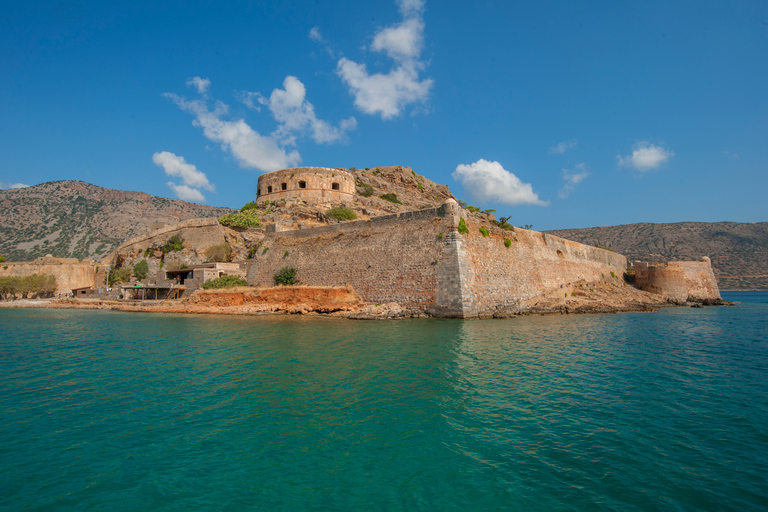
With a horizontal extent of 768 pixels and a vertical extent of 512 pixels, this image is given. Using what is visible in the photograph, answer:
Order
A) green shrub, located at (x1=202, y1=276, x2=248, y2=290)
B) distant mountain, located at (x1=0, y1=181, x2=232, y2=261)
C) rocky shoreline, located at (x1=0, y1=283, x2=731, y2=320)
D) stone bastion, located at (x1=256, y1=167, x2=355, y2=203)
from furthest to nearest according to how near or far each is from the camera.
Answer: distant mountain, located at (x1=0, y1=181, x2=232, y2=261) → stone bastion, located at (x1=256, y1=167, x2=355, y2=203) → green shrub, located at (x1=202, y1=276, x2=248, y2=290) → rocky shoreline, located at (x1=0, y1=283, x2=731, y2=320)

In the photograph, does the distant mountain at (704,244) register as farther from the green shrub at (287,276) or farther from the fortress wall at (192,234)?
the fortress wall at (192,234)

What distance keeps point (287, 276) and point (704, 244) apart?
85937 millimetres

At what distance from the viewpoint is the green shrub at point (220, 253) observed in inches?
1128

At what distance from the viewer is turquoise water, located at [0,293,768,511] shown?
152 inches

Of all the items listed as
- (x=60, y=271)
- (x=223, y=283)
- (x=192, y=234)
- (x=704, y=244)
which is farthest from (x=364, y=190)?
(x=704, y=244)

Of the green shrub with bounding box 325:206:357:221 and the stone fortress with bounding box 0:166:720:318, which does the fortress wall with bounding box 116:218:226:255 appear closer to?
the stone fortress with bounding box 0:166:720:318

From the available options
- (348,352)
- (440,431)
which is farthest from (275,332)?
(440,431)

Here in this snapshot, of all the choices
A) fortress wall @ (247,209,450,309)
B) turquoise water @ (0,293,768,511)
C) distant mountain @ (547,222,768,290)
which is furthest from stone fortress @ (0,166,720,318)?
distant mountain @ (547,222,768,290)

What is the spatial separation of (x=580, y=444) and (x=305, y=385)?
15.0 feet

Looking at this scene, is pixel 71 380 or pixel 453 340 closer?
pixel 71 380

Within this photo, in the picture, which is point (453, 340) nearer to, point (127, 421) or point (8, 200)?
point (127, 421)

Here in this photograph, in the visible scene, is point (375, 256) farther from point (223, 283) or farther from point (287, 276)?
point (223, 283)

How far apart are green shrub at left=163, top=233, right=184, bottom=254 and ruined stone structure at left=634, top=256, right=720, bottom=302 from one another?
36320mm

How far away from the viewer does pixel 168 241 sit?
32.1 metres
